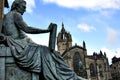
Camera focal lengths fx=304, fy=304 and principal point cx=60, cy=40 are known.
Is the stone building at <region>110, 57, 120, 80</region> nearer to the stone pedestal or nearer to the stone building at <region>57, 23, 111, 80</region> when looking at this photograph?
the stone building at <region>57, 23, 111, 80</region>

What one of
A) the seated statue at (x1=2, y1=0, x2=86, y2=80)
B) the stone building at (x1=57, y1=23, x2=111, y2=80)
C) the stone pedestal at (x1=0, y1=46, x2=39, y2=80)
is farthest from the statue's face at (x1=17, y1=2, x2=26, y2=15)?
the stone building at (x1=57, y1=23, x2=111, y2=80)

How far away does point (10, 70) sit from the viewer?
581 centimetres

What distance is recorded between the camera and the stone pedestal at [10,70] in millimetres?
5758

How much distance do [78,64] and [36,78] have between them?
3104 inches

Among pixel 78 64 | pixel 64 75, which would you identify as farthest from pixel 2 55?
pixel 78 64

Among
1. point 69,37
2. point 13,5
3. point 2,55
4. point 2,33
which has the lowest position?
point 2,55

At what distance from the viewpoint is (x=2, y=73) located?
5.74 m

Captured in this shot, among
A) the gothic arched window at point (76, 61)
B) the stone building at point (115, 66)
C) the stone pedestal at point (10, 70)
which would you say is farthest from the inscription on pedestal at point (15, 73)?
the stone building at point (115, 66)

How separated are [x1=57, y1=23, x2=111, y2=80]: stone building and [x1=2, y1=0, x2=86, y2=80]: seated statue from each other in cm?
7512

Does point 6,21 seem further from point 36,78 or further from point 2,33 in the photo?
point 36,78

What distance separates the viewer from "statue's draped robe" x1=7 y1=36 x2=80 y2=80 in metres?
5.85

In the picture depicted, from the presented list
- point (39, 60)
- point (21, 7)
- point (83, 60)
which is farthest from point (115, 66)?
point (39, 60)

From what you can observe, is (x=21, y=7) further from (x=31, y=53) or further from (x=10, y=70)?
(x=10, y=70)

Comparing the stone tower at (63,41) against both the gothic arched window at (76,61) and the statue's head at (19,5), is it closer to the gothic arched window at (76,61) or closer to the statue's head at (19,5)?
the gothic arched window at (76,61)
